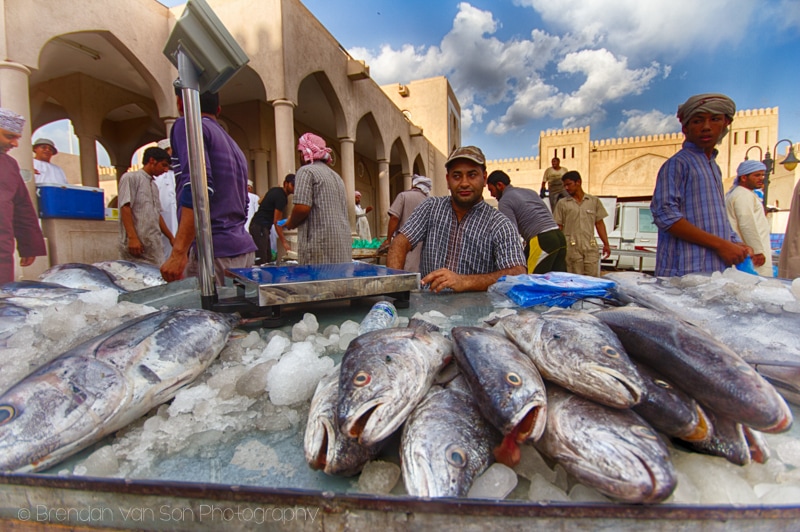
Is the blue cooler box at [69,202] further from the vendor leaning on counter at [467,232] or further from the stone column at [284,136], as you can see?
→ the vendor leaning on counter at [467,232]

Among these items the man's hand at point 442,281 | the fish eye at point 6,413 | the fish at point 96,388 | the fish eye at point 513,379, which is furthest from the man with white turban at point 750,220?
the fish eye at point 6,413

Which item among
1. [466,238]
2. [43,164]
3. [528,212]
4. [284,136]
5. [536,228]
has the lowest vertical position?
[466,238]

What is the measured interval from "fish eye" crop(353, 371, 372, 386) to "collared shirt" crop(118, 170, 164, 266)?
478 centimetres

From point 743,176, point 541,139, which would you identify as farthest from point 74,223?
point 541,139

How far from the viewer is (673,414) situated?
0.82m

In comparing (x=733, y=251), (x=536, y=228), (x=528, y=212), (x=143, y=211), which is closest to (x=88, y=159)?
(x=143, y=211)

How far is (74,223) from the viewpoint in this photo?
546 centimetres

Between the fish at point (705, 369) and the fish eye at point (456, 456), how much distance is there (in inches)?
23.6

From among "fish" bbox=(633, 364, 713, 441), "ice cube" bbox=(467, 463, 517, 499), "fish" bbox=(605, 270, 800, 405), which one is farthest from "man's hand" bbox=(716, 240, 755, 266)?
"ice cube" bbox=(467, 463, 517, 499)

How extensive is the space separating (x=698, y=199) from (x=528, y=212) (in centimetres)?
224

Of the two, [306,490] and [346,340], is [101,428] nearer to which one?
[306,490]

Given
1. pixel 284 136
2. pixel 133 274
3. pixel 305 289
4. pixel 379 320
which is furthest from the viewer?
pixel 284 136

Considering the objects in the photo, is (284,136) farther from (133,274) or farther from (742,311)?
(742,311)

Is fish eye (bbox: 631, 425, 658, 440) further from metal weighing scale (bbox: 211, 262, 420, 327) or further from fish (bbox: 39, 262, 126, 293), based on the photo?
fish (bbox: 39, 262, 126, 293)
